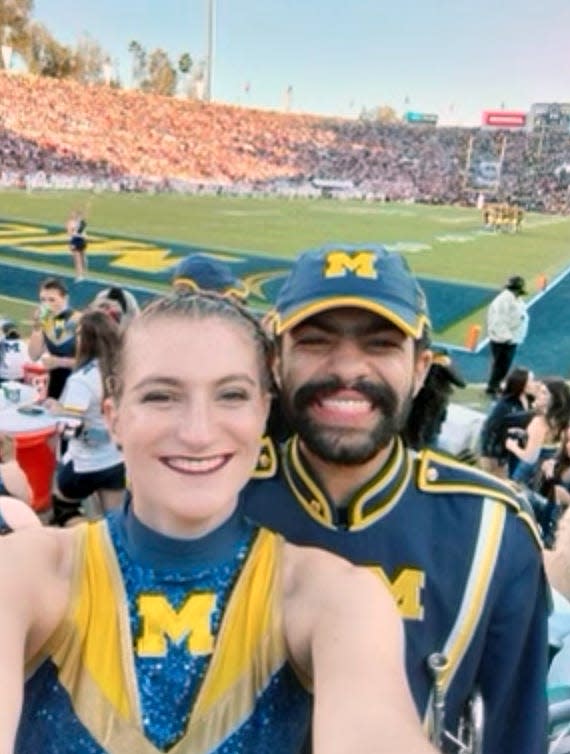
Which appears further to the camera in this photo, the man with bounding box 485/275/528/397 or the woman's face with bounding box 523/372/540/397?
the man with bounding box 485/275/528/397

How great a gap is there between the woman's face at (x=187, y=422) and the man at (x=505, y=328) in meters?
8.12

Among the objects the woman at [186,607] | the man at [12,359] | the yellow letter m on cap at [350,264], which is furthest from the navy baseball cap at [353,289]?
the man at [12,359]

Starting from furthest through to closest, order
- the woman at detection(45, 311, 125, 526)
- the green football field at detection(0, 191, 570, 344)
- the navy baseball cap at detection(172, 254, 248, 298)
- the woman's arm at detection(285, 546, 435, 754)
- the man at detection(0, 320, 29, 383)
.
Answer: the green football field at detection(0, 191, 570, 344) < the man at detection(0, 320, 29, 383) < the woman at detection(45, 311, 125, 526) < the navy baseball cap at detection(172, 254, 248, 298) < the woman's arm at detection(285, 546, 435, 754)

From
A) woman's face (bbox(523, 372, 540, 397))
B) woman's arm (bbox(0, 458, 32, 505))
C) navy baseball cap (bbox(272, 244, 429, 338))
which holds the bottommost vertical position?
woman's face (bbox(523, 372, 540, 397))

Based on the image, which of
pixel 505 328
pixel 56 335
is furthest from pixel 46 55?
pixel 56 335

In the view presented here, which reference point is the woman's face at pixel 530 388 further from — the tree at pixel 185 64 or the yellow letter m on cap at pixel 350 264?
the tree at pixel 185 64

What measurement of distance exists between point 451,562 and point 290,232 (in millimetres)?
23050

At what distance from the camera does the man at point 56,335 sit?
5719mm

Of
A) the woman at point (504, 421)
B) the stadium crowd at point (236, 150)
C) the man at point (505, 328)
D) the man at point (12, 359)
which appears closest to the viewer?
the woman at point (504, 421)

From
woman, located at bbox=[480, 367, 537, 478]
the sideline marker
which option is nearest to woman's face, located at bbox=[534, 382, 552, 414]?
woman, located at bbox=[480, 367, 537, 478]

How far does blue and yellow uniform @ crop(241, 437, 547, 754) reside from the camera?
131cm

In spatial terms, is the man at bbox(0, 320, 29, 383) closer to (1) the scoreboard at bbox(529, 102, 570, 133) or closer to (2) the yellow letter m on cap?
(2) the yellow letter m on cap

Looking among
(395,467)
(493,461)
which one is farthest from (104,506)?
(395,467)

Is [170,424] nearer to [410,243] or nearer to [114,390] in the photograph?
[114,390]
